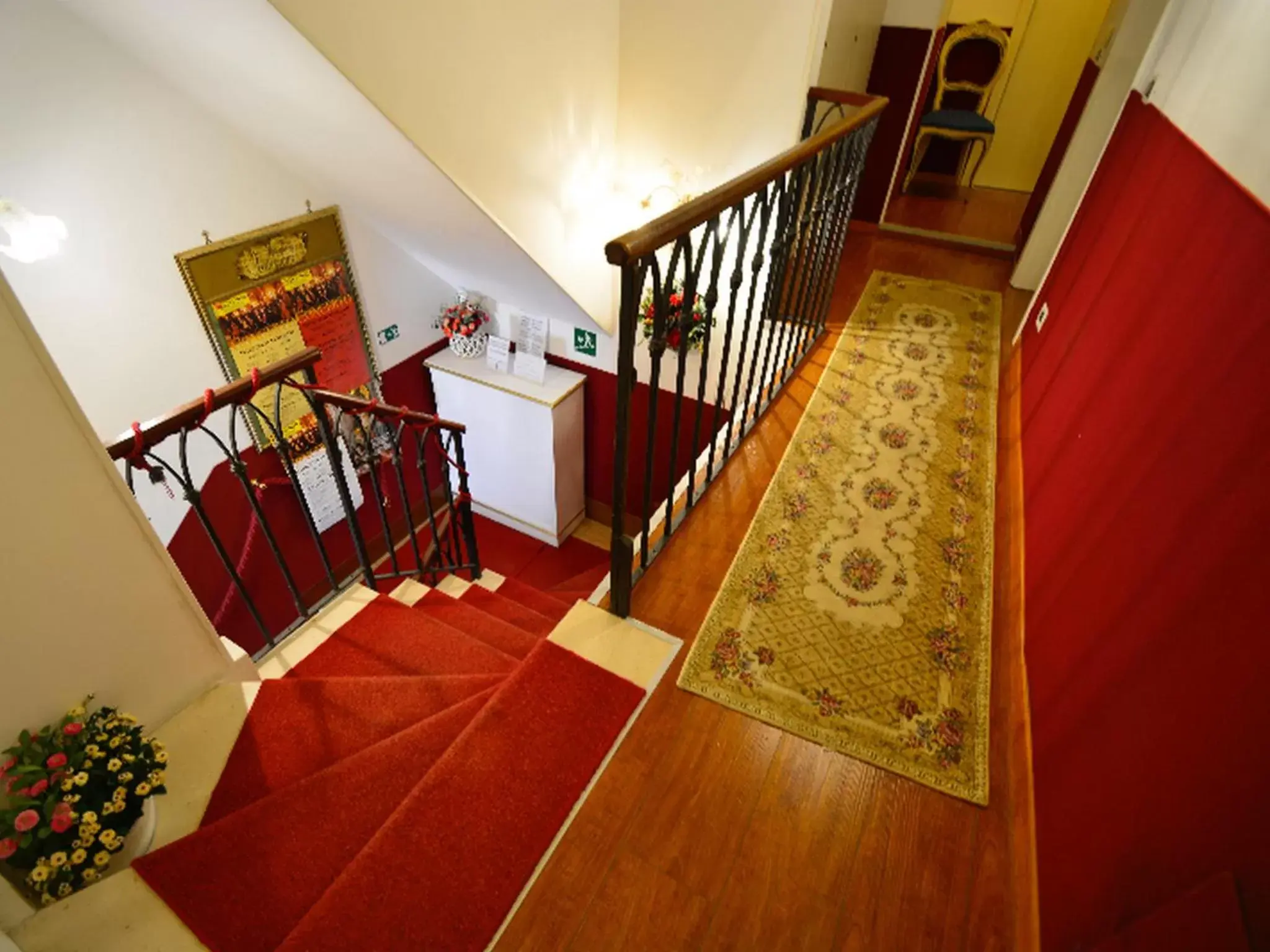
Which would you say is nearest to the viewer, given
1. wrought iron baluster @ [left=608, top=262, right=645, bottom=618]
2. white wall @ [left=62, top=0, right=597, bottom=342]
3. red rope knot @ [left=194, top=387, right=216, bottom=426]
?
wrought iron baluster @ [left=608, top=262, right=645, bottom=618]

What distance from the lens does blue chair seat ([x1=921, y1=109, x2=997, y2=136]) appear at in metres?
4.79

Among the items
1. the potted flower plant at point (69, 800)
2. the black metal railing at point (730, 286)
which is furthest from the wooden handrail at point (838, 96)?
the potted flower plant at point (69, 800)

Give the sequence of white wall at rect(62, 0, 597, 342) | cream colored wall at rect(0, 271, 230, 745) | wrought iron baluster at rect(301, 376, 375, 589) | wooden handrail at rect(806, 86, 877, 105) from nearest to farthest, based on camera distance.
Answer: cream colored wall at rect(0, 271, 230, 745), wrought iron baluster at rect(301, 376, 375, 589), white wall at rect(62, 0, 597, 342), wooden handrail at rect(806, 86, 877, 105)

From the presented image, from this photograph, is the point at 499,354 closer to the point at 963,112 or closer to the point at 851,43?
the point at 851,43

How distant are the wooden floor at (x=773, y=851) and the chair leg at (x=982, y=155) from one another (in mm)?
4835

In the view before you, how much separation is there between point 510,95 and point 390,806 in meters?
2.85

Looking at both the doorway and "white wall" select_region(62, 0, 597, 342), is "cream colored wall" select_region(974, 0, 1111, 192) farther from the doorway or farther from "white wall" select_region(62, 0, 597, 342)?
"white wall" select_region(62, 0, 597, 342)

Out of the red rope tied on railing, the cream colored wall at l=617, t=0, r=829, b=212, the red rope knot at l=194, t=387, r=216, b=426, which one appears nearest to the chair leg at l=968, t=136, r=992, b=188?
the cream colored wall at l=617, t=0, r=829, b=212

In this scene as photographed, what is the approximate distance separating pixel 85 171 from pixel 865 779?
355 cm

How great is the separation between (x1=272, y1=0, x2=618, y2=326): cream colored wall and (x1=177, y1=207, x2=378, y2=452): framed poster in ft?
4.19

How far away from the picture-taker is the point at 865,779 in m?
1.39

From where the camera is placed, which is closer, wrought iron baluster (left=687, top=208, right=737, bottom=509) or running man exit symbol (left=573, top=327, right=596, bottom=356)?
wrought iron baluster (left=687, top=208, right=737, bottom=509)

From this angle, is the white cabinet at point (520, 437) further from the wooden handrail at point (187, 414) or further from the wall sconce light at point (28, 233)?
the wooden handrail at point (187, 414)

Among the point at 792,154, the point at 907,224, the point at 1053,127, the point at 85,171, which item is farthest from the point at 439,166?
the point at 1053,127
